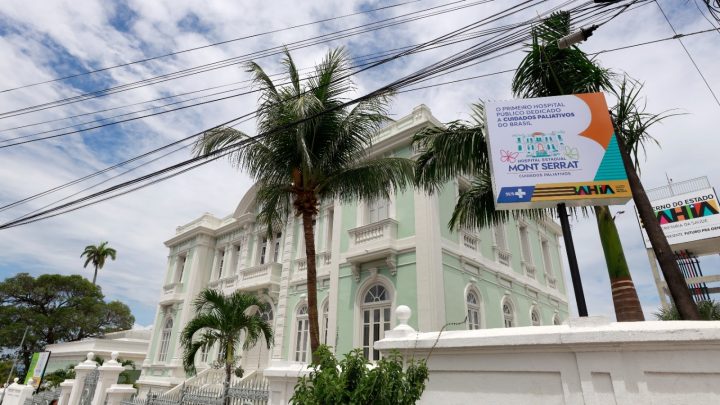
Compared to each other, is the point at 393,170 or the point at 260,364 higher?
the point at 393,170

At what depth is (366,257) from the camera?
1237cm

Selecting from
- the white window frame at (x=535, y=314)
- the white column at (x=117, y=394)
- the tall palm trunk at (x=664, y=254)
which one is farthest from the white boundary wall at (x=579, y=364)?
the white window frame at (x=535, y=314)

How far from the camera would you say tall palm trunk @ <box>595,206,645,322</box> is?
19.0 feet

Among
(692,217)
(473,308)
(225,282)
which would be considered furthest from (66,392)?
(692,217)

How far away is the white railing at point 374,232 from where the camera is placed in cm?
1222

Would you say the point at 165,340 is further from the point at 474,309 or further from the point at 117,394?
the point at 474,309

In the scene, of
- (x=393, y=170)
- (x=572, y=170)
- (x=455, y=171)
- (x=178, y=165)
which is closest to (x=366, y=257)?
(x=393, y=170)

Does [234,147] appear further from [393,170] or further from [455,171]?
[455,171]

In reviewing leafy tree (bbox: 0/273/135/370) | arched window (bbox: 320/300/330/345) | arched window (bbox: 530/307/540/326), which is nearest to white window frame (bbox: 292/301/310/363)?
arched window (bbox: 320/300/330/345)

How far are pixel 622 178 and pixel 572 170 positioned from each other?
0.56 m

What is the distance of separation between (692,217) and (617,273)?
772 inches

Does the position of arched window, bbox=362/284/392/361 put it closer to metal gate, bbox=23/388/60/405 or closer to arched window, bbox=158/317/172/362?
metal gate, bbox=23/388/60/405

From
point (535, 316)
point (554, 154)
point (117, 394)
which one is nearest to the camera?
point (554, 154)

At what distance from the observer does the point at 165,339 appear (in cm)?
2097
